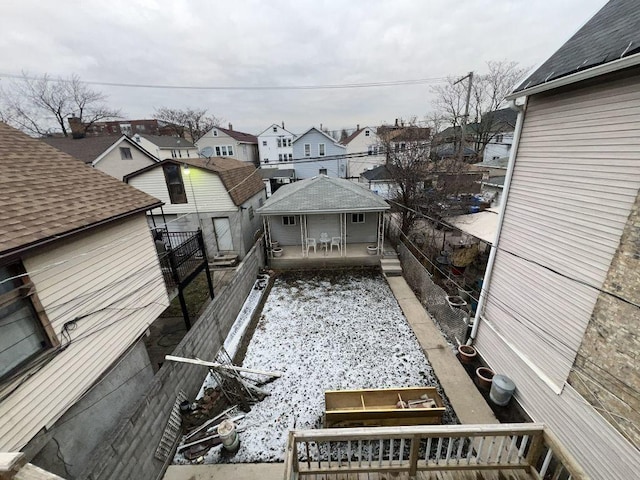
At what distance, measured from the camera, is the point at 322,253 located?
1210cm

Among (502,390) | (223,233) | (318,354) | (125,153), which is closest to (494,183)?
(502,390)

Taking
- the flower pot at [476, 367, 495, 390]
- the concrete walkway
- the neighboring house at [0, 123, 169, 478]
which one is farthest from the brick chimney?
the flower pot at [476, 367, 495, 390]

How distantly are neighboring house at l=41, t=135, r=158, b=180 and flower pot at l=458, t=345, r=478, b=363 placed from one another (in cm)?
2061

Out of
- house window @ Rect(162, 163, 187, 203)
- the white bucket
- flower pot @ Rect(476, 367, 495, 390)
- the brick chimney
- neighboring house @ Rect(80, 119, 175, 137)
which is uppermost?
neighboring house @ Rect(80, 119, 175, 137)

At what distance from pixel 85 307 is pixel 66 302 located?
0.32 metres

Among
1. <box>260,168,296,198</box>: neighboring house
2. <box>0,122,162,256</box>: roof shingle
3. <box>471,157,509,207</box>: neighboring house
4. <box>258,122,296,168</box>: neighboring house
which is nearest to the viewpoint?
<box>0,122,162,256</box>: roof shingle

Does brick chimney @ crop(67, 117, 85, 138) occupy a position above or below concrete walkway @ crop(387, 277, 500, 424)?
above

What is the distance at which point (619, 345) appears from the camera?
11.5ft

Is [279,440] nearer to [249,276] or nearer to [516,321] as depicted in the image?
[516,321]

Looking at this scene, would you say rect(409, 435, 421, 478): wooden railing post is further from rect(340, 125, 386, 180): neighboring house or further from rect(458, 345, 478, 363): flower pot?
rect(340, 125, 386, 180): neighboring house

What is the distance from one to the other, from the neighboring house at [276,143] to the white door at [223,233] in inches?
876

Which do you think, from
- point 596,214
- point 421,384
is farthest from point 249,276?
point 596,214

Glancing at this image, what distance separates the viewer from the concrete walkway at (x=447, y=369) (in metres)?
5.17

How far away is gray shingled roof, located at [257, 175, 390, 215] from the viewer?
36.6 ft
